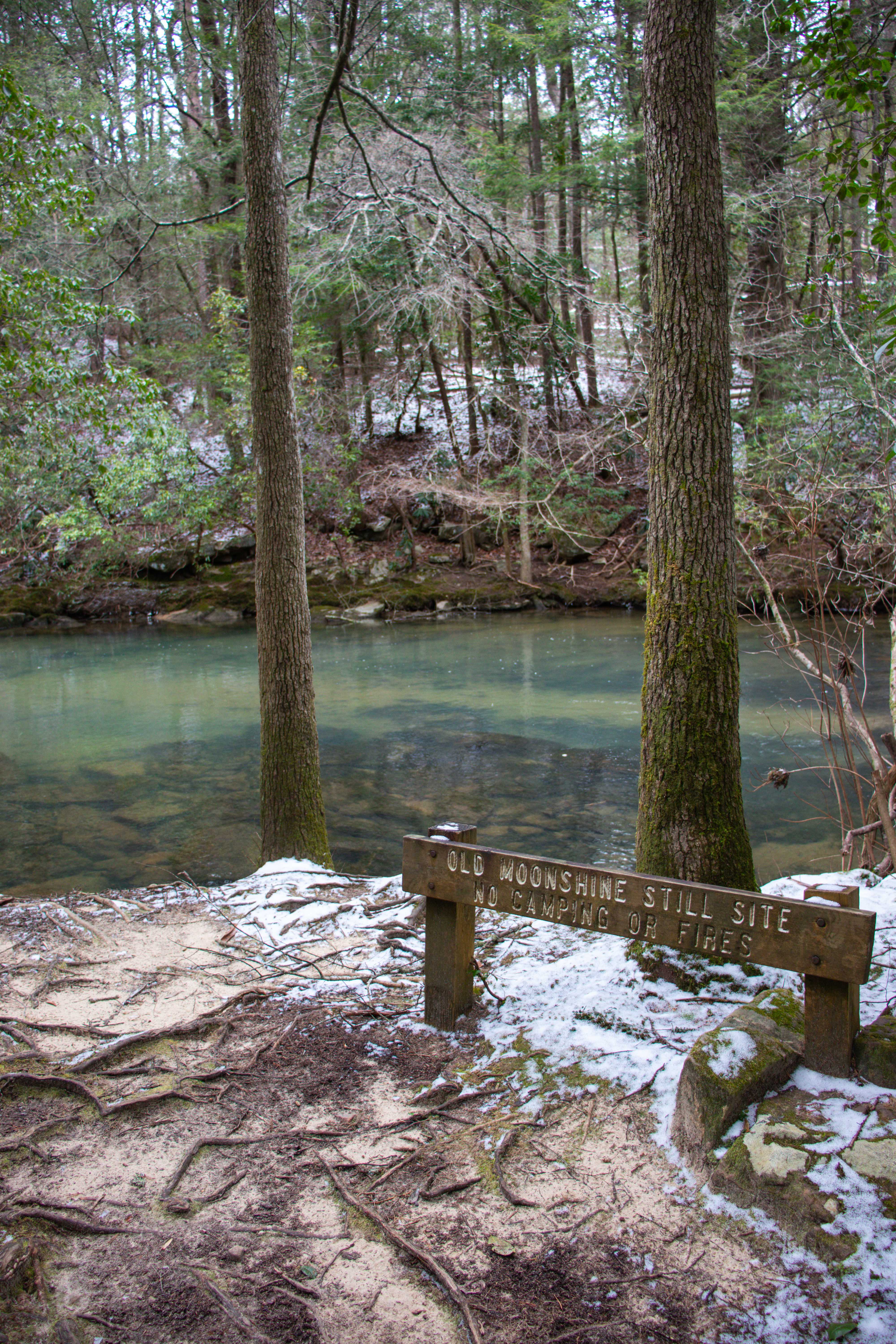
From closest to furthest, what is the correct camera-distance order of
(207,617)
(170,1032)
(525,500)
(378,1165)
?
(378,1165), (170,1032), (525,500), (207,617)

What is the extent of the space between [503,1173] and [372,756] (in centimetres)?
831

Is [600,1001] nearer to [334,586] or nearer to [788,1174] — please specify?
[788,1174]

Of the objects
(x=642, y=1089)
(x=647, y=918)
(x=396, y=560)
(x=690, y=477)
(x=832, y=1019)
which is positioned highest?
(x=690, y=477)

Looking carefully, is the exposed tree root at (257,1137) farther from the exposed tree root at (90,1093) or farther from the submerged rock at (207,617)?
the submerged rock at (207,617)

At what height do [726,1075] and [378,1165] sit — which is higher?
[726,1075]

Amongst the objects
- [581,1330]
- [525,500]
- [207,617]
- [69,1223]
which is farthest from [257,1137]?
[207,617]

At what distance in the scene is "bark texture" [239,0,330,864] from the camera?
19.2 feet

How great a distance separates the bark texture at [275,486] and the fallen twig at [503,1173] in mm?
3408

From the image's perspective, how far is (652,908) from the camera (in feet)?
10.0

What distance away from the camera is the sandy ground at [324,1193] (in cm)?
217

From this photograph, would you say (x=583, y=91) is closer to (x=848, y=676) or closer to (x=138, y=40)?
(x=138, y=40)

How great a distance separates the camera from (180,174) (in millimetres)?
26156

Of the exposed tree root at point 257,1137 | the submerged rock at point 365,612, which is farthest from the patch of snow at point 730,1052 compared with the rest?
the submerged rock at point 365,612

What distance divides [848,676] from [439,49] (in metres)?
26.4
